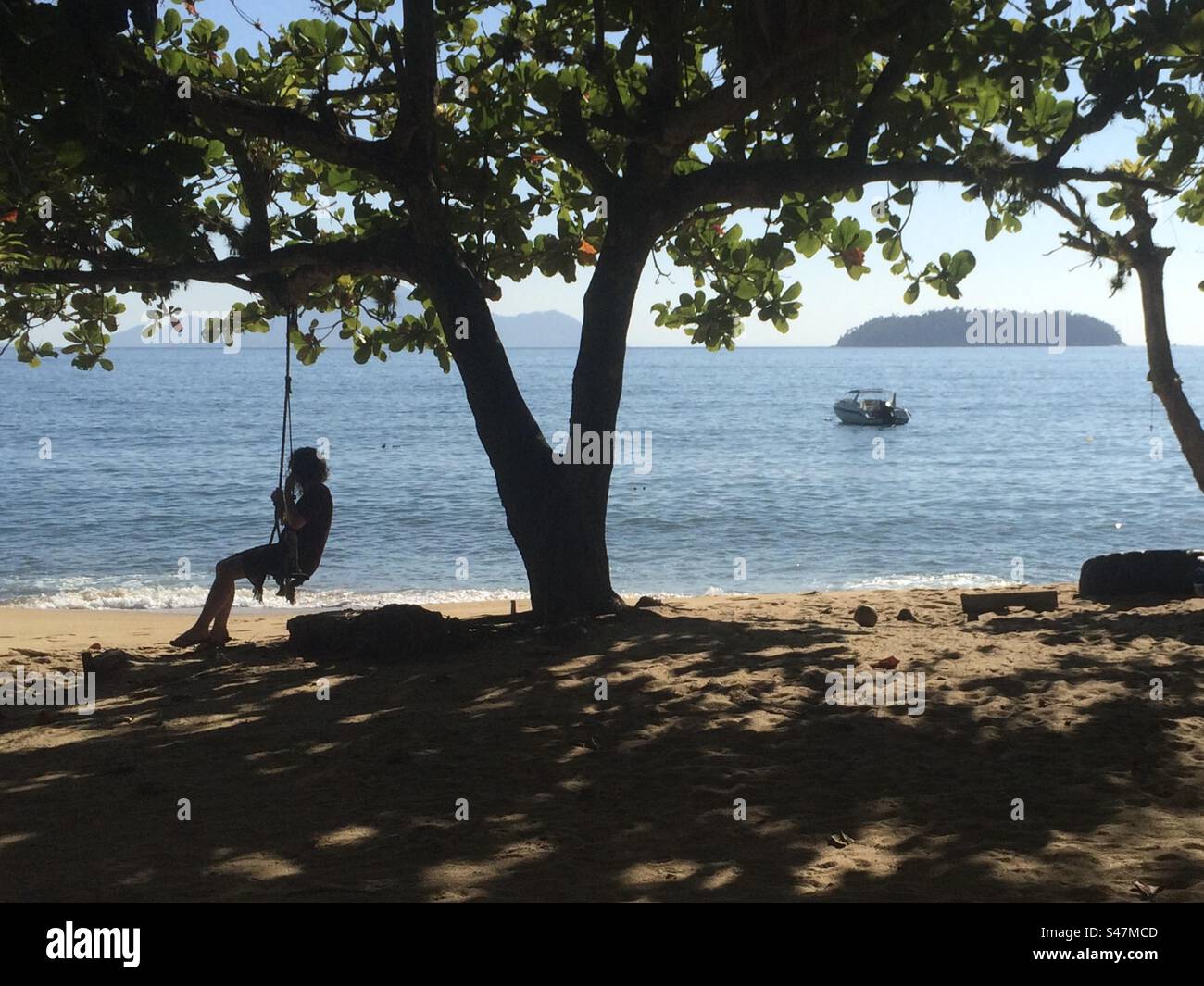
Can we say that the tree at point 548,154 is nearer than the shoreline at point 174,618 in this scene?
Yes

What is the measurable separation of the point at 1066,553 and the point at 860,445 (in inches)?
1116

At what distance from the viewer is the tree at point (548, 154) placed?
772cm

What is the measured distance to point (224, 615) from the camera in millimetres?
9352

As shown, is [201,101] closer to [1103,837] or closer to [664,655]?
[664,655]

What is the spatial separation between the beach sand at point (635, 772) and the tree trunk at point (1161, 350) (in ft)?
9.45

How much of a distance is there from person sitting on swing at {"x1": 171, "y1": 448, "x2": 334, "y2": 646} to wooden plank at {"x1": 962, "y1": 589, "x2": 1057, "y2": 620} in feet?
15.9

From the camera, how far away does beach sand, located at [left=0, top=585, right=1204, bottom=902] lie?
417 centimetres

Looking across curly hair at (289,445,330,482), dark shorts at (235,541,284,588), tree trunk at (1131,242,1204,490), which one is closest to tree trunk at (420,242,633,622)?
curly hair at (289,445,330,482)

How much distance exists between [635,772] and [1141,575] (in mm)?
5972

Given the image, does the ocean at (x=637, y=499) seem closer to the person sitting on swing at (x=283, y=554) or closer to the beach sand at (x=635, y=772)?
the person sitting on swing at (x=283, y=554)

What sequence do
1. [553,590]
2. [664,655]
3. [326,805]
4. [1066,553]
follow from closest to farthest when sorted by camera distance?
[326,805], [664,655], [553,590], [1066,553]

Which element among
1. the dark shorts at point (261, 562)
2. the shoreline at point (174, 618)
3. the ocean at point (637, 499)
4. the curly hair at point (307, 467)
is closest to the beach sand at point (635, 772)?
the dark shorts at point (261, 562)

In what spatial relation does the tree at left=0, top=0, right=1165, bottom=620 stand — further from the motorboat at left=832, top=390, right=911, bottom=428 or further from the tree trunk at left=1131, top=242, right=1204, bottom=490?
the motorboat at left=832, top=390, right=911, bottom=428

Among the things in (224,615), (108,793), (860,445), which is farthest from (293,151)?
(860,445)
